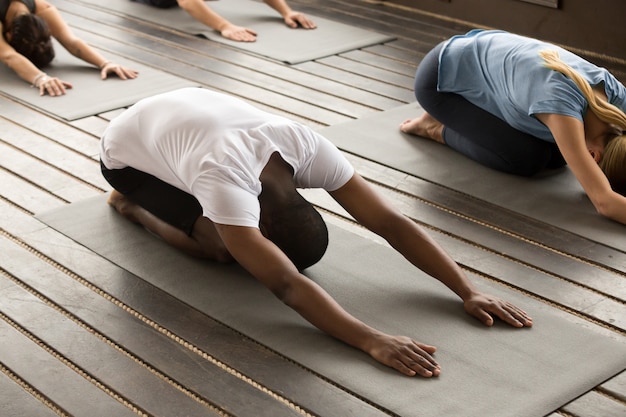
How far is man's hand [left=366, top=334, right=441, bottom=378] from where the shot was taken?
96.0 inches

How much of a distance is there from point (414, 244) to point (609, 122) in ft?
3.19

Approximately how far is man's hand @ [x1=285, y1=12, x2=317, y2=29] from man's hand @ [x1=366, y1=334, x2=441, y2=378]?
11.7 feet

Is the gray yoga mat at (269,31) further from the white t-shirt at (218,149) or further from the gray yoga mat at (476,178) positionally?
the white t-shirt at (218,149)

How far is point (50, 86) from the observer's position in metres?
4.68

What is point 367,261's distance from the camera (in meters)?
3.05

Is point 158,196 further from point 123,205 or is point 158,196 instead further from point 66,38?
point 66,38

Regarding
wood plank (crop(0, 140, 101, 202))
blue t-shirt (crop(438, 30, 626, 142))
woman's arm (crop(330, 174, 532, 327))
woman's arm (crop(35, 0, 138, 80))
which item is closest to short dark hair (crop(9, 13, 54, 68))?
woman's arm (crop(35, 0, 138, 80))

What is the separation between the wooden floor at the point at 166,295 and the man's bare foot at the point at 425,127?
35 cm

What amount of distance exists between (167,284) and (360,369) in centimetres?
74

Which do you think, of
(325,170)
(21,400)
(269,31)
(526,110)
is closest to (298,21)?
(269,31)

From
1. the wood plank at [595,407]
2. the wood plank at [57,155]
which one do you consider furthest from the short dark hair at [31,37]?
the wood plank at [595,407]

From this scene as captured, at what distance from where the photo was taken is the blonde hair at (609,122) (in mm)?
3295

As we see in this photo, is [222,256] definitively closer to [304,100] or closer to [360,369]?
[360,369]

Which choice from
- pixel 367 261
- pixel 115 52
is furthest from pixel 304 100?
pixel 367 261
